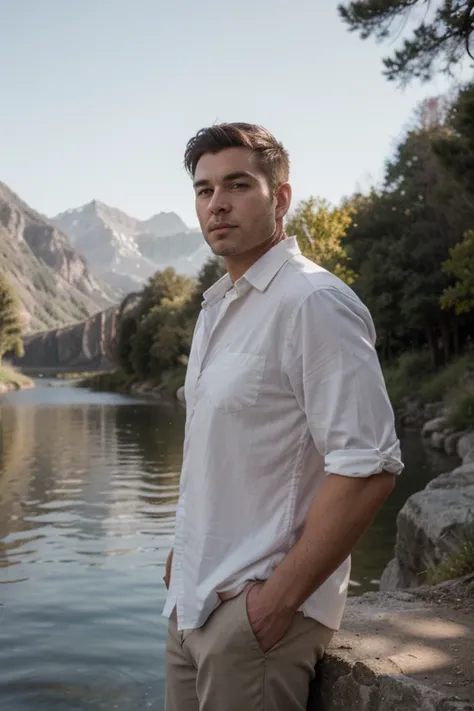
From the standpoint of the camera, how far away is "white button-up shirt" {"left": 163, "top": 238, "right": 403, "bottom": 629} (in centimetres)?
187

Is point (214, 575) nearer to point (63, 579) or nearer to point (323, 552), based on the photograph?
point (323, 552)

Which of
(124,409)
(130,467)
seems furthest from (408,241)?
(130,467)

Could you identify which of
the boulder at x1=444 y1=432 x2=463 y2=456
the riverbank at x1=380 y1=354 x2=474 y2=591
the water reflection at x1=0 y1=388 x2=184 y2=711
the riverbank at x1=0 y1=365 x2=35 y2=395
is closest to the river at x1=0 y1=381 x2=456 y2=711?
the water reflection at x1=0 y1=388 x2=184 y2=711

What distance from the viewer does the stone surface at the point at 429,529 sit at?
553cm

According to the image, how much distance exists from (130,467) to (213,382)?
47.1 feet

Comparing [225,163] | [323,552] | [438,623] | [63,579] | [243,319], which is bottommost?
[63,579]

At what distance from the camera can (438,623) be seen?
2.93m

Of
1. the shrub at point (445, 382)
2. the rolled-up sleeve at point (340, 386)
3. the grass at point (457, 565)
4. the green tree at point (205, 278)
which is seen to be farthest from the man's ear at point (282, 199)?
the green tree at point (205, 278)

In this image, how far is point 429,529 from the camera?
5797 mm

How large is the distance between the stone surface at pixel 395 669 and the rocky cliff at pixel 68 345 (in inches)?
5530

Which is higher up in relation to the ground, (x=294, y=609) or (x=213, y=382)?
(x=213, y=382)

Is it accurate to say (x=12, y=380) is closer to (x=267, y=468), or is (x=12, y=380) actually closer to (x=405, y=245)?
(x=405, y=245)

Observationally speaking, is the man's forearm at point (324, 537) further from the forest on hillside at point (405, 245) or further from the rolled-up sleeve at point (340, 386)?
the forest on hillside at point (405, 245)

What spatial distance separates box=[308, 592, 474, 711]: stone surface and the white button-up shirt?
20cm
